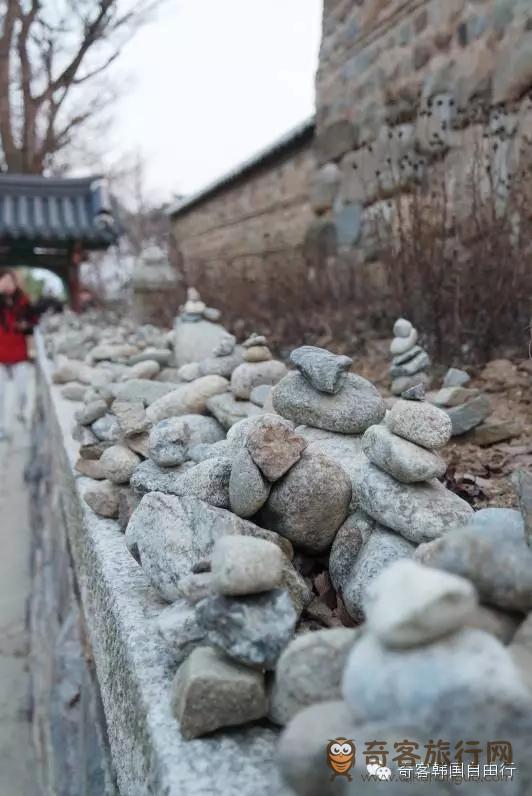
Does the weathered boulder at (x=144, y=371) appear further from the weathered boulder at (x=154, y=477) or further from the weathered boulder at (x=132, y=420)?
the weathered boulder at (x=154, y=477)

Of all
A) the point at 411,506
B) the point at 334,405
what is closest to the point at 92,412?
the point at 334,405

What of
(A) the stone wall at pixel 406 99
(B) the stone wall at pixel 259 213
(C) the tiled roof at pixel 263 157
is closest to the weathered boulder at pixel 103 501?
(A) the stone wall at pixel 406 99

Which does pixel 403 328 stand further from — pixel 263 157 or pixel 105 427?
pixel 263 157

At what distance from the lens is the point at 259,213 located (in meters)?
7.04

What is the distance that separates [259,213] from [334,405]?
5859 millimetres

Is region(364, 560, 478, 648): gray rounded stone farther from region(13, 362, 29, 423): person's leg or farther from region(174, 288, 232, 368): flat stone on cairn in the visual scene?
region(13, 362, 29, 423): person's leg

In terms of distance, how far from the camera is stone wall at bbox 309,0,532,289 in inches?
121

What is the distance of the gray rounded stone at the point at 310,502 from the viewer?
1.17 metres

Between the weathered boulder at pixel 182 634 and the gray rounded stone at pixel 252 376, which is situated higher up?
the gray rounded stone at pixel 252 376

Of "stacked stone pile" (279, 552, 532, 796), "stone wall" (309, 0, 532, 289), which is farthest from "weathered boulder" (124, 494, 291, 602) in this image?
"stone wall" (309, 0, 532, 289)

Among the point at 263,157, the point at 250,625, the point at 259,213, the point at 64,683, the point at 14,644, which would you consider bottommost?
the point at 14,644

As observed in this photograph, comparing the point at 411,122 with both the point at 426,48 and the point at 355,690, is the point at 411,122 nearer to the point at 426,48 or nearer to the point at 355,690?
the point at 426,48

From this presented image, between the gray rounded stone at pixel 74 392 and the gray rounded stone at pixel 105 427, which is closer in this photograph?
the gray rounded stone at pixel 105 427

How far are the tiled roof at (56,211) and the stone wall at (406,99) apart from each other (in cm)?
366
